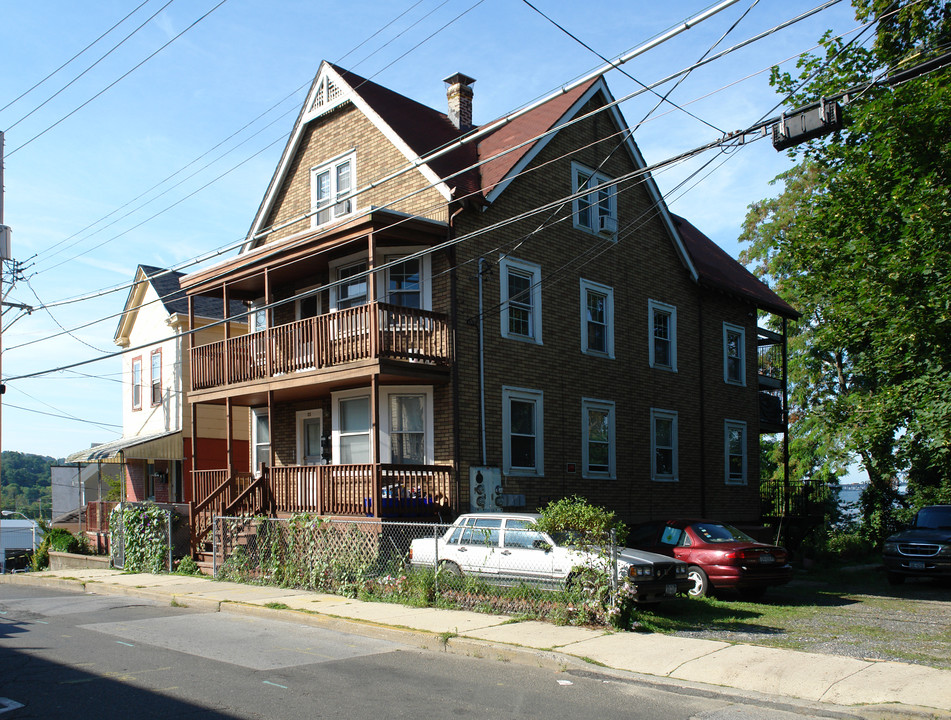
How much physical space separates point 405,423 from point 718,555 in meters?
6.92

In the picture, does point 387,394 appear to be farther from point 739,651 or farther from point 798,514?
point 798,514

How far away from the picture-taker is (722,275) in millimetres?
26609

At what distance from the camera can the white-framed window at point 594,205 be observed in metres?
21.2

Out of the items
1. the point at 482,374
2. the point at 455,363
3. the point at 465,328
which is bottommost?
the point at 482,374

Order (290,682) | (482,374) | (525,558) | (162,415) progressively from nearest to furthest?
(290,682) < (525,558) < (482,374) < (162,415)

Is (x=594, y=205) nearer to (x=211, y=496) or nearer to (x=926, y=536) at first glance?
(x=926, y=536)

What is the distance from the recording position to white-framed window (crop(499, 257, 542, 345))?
19.0 metres

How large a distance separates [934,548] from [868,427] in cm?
313

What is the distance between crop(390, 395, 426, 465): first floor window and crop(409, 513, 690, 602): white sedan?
3699 millimetres

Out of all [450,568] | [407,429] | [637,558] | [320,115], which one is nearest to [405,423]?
[407,429]

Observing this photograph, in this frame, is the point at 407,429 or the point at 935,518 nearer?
the point at 407,429

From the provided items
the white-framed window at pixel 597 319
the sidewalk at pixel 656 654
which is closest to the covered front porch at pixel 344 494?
the sidewalk at pixel 656 654

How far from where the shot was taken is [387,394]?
18484 mm

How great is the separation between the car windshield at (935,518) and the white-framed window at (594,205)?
33.5ft
